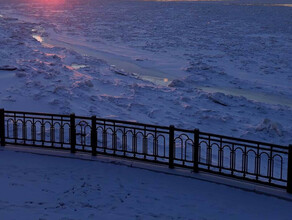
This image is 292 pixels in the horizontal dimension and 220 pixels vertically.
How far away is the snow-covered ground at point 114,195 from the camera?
18.0ft

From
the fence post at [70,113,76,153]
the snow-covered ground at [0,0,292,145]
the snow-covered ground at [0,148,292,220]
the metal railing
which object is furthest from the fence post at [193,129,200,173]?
the snow-covered ground at [0,0,292,145]

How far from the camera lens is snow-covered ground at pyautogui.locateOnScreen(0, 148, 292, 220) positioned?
18.0ft

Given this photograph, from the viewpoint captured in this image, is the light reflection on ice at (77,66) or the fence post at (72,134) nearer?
the fence post at (72,134)

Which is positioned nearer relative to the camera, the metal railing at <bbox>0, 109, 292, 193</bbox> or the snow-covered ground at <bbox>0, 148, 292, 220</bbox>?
the snow-covered ground at <bbox>0, 148, 292, 220</bbox>

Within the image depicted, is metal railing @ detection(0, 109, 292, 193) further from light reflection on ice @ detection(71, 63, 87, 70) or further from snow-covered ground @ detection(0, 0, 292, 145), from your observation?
light reflection on ice @ detection(71, 63, 87, 70)

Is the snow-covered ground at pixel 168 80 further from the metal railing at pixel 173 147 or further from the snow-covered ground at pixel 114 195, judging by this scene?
the snow-covered ground at pixel 114 195

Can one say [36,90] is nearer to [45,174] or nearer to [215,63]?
[45,174]

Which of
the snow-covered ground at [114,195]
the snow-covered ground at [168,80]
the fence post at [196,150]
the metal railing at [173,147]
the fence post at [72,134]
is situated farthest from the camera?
the snow-covered ground at [168,80]

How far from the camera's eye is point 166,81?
685 inches

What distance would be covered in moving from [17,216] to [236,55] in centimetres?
1958

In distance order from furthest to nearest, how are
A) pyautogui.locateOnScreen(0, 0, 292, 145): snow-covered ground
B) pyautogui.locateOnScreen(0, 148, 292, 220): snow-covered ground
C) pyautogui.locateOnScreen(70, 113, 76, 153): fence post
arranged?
pyautogui.locateOnScreen(0, 0, 292, 145): snow-covered ground
pyautogui.locateOnScreen(70, 113, 76, 153): fence post
pyautogui.locateOnScreen(0, 148, 292, 220): snow-covered ground

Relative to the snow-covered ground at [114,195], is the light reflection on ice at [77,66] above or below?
above

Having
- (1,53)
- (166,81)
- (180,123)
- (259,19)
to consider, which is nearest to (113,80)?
(166,81)

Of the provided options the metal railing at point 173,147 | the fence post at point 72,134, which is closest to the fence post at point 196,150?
the metal railing at point 173,147
